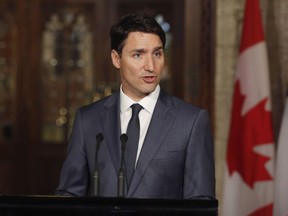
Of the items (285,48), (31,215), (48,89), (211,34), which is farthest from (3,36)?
(31,215)

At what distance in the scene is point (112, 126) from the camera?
2395 mm

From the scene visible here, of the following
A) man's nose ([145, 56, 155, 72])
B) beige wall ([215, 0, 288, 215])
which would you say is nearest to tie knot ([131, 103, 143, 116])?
man's nose ([145, 56, 155, 72])

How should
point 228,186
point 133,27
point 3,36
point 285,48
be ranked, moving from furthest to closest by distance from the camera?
point 3,36
point 285,48
point 228,186
point 133,27

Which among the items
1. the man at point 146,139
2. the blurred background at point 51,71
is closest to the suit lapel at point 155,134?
the man at point 146,139

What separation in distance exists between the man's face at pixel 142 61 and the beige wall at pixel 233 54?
2.64m

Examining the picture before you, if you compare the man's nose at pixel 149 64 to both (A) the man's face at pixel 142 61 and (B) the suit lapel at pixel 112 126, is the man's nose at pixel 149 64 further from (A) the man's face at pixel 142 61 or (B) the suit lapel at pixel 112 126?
(B) the suit lapel at pixel 112 126

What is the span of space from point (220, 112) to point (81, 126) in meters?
2.70

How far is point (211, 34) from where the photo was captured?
511 cm

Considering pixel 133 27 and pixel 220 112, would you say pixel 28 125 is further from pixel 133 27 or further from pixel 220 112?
pixel 133 27

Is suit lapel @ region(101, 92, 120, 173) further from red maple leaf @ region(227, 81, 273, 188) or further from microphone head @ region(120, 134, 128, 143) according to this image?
red maple leaf @ region(227, 81, 273, 188)

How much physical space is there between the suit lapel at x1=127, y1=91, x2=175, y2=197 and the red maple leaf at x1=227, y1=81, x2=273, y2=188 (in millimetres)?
2057

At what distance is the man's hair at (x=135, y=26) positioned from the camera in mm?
2314

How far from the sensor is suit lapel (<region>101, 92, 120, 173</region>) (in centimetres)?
234

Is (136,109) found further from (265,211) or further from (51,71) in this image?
(51,71)
